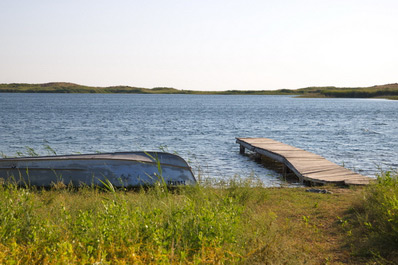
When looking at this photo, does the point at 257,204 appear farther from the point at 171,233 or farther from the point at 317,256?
the point at 171,233

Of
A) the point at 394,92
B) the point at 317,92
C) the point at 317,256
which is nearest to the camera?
the point at 317,256

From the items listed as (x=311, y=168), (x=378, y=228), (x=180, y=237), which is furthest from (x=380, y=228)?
(x=311, y=168)

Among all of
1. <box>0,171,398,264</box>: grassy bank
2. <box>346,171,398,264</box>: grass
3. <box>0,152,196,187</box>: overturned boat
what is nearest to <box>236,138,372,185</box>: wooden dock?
<box>346,171,398,264</box>: grass

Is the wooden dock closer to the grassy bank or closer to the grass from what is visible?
the grass

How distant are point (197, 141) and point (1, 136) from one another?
13962 millimetres

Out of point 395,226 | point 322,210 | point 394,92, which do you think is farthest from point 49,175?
point 394,92

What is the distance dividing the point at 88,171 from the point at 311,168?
6.68m

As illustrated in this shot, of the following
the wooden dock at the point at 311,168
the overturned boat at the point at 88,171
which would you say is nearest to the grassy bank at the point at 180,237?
the wooden dock at the point at 311,168

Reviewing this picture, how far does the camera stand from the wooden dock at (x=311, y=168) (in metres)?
11.0

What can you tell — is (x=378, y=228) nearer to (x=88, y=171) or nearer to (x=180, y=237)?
(x=180, y=237)

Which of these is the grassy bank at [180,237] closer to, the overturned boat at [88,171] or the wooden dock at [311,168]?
the wooden dock at [311,168]

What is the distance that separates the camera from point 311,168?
41.5 feet

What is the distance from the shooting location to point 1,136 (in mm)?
28844

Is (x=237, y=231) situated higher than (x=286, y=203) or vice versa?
(x=237, y=231)
